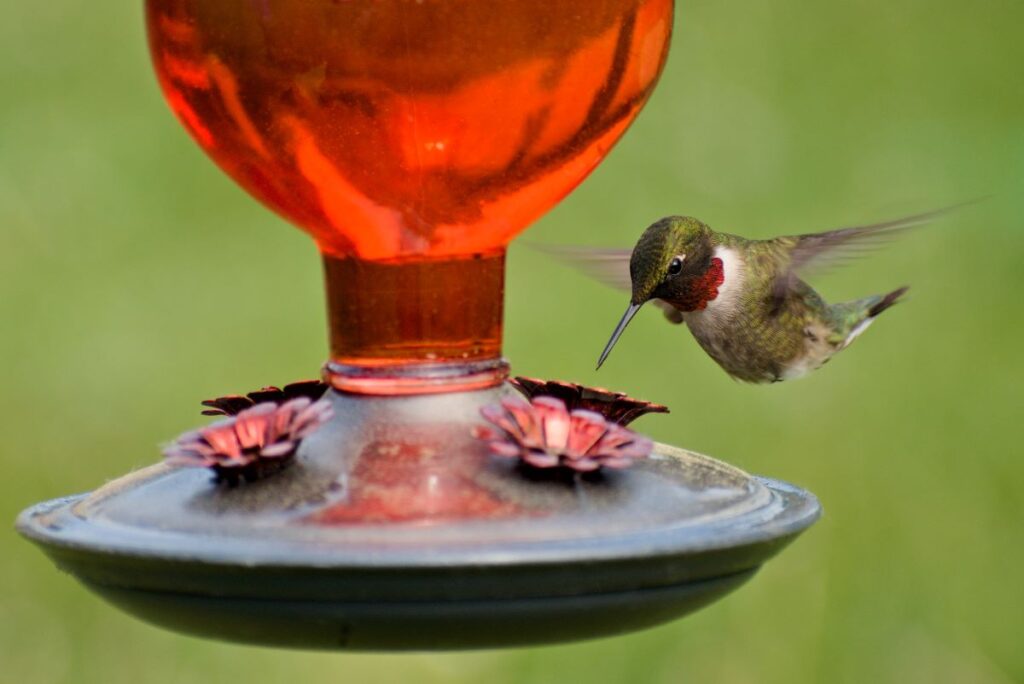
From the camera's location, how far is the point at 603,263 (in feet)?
12.7

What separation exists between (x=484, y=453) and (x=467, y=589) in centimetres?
29

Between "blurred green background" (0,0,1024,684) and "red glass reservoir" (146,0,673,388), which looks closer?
"red glass reservoir" (146,0,673,388)

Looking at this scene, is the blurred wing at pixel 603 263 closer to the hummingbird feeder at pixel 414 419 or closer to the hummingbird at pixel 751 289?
the hummingbird at pixel 751 289

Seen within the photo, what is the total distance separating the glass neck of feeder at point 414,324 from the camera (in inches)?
96.4

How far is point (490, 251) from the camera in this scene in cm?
257

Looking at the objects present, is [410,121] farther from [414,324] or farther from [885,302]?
[885,302]

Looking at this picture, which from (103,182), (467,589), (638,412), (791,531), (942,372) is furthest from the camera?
(103,182)

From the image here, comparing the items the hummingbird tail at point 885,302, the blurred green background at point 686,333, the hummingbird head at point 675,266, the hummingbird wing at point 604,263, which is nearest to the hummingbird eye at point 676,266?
the hummingbird head at point 675,266

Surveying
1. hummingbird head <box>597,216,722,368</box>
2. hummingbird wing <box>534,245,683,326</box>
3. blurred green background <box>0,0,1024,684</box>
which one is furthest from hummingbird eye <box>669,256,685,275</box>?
blurred green background <box>0,0,1024,684</box>

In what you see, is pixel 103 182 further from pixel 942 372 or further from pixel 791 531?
pixel 791 531

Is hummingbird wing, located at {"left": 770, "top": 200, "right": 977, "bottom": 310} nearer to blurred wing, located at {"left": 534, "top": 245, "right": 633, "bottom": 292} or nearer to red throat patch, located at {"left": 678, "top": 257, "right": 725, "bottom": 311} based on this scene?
red throat patch, located at {"left": 678, "top": 257, "right": 725, "bottom": 311}

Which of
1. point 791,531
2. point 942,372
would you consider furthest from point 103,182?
point 791,531

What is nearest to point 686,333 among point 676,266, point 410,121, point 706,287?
point 706,287

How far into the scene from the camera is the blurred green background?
5340 millimetres
